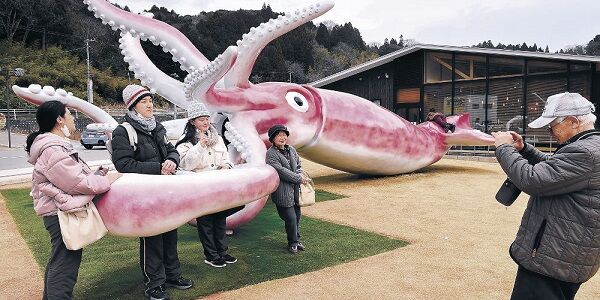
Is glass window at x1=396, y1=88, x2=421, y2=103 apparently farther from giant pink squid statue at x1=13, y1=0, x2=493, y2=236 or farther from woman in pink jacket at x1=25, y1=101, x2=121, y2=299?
woman in pink jacket at x1=25, y1=101, x2=121, y2=299

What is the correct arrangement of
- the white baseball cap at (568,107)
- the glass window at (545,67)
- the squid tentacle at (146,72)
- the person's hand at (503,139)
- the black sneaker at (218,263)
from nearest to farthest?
the white baseball cap at (568,107) < the person's hand at (503,139) < the black sneaker at (218,263) < the squid tentacle at (146,72) < the glass window at (545,67)

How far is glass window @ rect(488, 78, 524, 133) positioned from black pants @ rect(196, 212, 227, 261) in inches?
661

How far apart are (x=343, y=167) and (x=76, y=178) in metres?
7.58

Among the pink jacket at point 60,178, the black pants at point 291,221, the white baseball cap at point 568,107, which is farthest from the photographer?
the black pants at point 291,221

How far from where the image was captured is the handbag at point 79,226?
3123mm

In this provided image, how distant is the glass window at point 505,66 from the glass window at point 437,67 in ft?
6.93

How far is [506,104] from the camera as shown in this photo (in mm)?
19828

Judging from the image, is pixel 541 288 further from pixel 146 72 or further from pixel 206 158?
pixel 146 72

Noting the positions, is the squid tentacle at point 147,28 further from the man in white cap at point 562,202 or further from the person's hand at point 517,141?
the man in white cap at point 562,202

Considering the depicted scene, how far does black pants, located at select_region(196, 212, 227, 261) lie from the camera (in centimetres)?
507

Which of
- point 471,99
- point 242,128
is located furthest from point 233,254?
point 471,99

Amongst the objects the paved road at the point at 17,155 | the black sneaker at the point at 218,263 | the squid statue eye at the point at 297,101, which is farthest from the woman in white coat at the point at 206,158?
the paved road at the point at 17,155

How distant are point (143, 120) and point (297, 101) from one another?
493 cm

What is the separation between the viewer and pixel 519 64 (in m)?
19.2
